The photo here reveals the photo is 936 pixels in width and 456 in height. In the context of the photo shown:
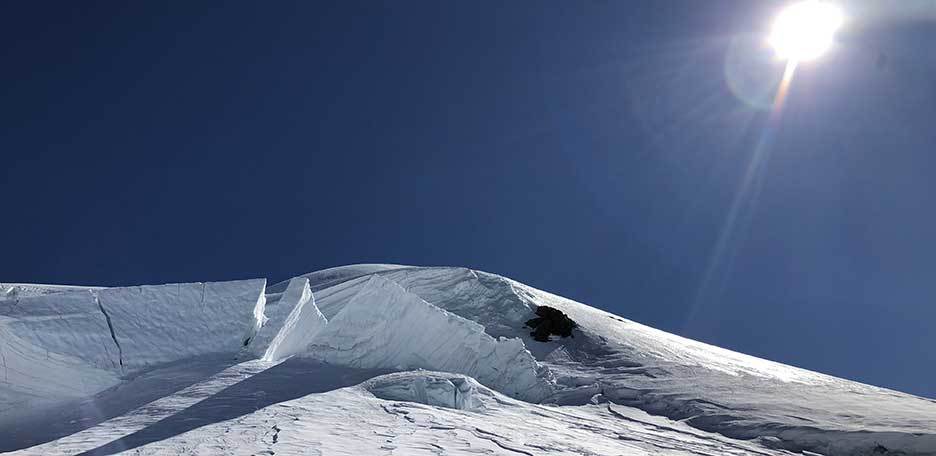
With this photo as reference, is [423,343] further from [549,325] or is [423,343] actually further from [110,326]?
[549,325]

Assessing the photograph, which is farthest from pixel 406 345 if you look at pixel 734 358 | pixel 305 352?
pixel 734 358

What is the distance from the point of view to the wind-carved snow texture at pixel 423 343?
1354cm

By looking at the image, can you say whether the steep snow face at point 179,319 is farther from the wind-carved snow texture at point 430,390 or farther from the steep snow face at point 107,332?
the wind-carved snow texture at point 430,390

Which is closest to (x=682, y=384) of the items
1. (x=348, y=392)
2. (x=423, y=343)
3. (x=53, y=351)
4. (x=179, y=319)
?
(x=423, y=343)

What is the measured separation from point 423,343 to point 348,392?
377 cm

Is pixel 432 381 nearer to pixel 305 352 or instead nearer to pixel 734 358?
pixel 305 352

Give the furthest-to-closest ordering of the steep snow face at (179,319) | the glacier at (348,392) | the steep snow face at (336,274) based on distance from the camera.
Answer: the steep snow face at (336,274), the steep snow face at (179,319), the glacier at (348,392)

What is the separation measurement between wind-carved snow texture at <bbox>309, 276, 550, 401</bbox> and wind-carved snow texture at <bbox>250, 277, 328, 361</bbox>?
30.6 inches

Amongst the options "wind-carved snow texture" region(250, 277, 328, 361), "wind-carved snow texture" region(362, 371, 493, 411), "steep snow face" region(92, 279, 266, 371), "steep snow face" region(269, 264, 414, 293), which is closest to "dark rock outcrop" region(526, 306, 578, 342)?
"wind-carved snow texture" region(250, 277, 328, 361)

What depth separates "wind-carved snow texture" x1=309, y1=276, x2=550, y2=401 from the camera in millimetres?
13539

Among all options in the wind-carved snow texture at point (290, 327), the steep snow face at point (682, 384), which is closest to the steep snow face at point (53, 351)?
the wind-carved snow texture at point (290, 327)

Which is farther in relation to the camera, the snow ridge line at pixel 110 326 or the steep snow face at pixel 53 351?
the snow ridge line at pixel 110 326

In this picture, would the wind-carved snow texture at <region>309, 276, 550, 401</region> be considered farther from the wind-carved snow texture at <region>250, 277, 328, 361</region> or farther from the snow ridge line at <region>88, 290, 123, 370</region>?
the snow ridge line at <region>88, 290, 123, 370</region>

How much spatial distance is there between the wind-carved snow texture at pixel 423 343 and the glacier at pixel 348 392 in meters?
0.04
